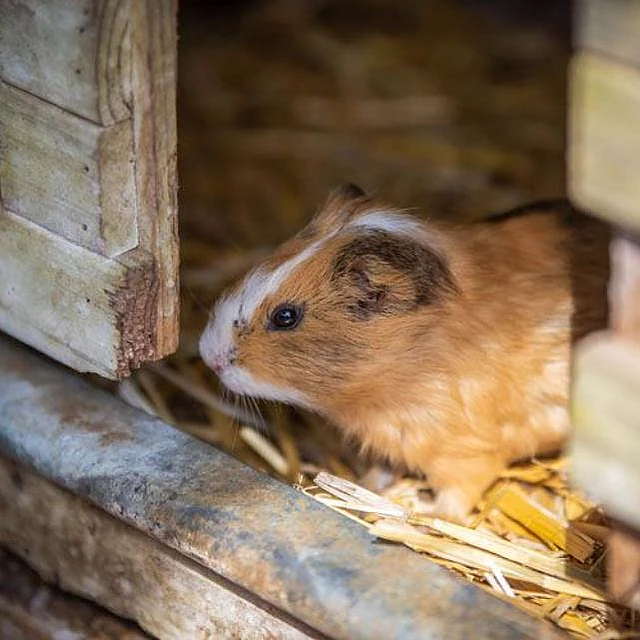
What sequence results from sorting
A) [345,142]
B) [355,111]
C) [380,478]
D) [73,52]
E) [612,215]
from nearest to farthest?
1. [612,215]
2. [73,52]
3. [380,478]
4. [345,142]
5. [355,111]

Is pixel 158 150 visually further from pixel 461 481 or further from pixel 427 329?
pixel 461 481

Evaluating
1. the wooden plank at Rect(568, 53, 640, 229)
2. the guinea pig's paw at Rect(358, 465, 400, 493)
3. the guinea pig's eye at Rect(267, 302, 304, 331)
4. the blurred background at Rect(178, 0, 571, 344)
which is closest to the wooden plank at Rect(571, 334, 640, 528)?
the wooden plank at Rect(568, 53, 640, 229)

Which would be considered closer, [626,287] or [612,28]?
[612,28]

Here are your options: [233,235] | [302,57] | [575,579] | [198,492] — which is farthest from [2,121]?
[302,57]

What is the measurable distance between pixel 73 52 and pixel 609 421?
46.7 inches

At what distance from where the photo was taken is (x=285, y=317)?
11.2 feet

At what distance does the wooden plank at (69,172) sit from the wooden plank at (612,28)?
971 millimetres

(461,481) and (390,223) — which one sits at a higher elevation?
(390,223)

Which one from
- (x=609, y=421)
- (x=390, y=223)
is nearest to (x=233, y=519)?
(x=390, y=223)

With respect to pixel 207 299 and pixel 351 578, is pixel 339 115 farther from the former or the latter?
pixel 351 578

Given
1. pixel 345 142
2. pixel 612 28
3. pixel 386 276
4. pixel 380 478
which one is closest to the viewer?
pixel 612 28

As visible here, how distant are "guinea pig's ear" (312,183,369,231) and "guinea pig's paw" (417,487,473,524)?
695mm

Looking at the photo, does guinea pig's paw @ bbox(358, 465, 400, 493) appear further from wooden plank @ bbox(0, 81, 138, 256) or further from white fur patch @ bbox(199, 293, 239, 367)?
wooden plank @ bbox(0, 81, 138, 256)

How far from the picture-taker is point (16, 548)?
3.75 meters
